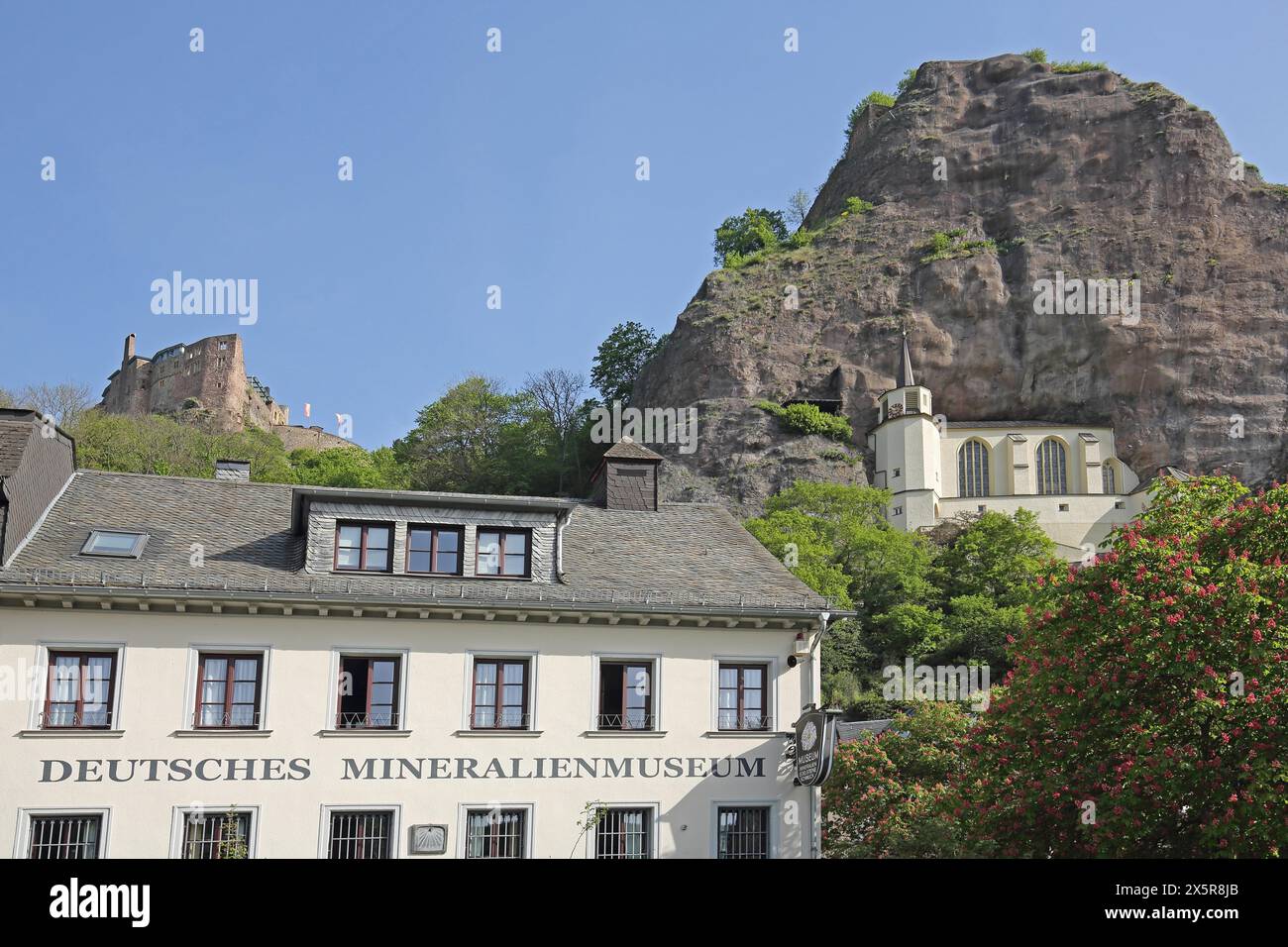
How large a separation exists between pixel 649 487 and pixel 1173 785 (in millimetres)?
13867

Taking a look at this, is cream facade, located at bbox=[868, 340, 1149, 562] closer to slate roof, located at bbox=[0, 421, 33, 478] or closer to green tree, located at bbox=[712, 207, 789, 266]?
green tree, located at bbox=[712, 207, 789, 266]

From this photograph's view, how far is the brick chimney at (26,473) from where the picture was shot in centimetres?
2141

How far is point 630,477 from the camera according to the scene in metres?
28.9

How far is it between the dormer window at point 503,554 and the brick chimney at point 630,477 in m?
4.97

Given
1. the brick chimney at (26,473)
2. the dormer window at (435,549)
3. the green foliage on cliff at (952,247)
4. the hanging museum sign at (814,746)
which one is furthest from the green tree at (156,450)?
the green foliage on cliff at (952,247)

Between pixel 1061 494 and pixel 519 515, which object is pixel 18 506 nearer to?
pixel 519 515

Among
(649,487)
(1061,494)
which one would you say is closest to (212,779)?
(649,487)

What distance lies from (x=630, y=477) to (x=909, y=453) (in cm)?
6261

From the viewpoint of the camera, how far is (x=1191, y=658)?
740 inches

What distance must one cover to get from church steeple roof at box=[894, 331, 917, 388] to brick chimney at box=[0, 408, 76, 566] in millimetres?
75260

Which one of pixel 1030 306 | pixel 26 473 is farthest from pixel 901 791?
pixel 1030 306

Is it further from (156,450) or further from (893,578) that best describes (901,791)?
(156,450)

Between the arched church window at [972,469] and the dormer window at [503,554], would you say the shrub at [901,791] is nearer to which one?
the dormer window at [503,554]

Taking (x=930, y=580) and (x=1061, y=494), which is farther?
(x=1061, y=494)
